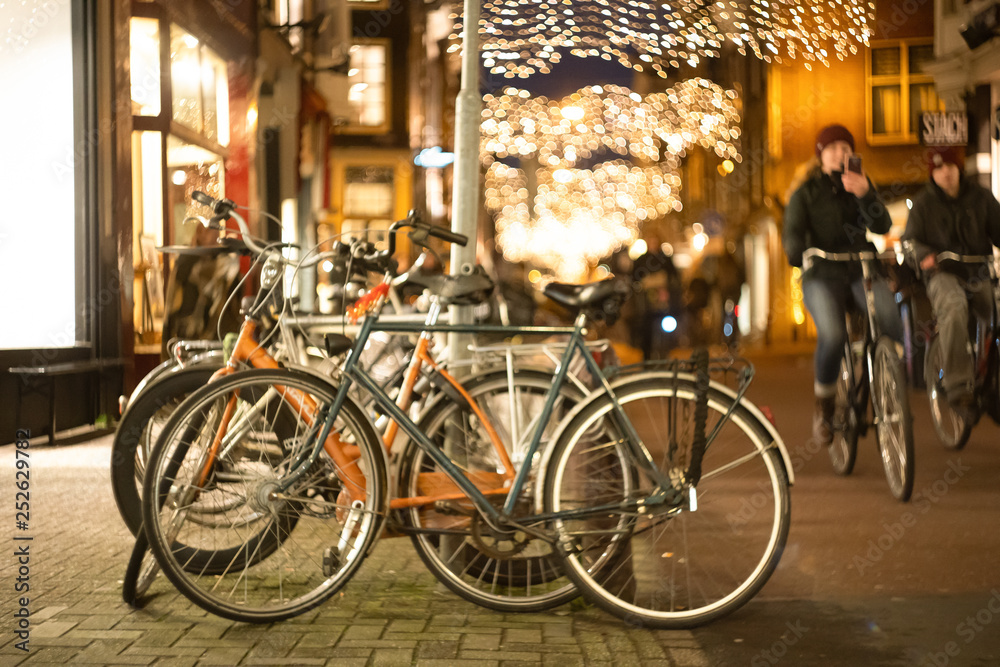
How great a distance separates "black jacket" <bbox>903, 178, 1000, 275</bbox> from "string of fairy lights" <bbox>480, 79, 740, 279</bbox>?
11.3ft

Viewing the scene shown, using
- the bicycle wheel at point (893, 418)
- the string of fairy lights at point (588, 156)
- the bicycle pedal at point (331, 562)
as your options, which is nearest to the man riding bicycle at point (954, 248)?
the bicycle wheel at point (893, 418)

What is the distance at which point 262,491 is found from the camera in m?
3.77

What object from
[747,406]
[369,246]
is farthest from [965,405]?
[369,246]

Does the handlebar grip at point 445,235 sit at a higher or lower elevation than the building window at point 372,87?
lower

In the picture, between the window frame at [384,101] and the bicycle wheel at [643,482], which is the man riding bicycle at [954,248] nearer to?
the bicycle wheel at [643,482]

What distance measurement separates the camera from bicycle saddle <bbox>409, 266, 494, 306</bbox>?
3.87 meters

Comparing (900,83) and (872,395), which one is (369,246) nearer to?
(872,395)

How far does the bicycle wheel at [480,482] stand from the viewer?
3.87 metres

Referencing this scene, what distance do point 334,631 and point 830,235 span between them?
13.8ft

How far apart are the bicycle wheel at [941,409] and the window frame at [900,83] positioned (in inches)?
604

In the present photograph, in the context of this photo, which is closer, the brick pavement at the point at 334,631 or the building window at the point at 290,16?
the brick pavement at the point at 334,631

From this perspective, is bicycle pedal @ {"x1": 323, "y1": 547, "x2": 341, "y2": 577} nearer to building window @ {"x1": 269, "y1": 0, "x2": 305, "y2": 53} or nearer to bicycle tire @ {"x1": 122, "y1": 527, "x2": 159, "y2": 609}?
bicycle tire @ {"x1": 122, "y1": 527, "x2": 159, "y2": 609}

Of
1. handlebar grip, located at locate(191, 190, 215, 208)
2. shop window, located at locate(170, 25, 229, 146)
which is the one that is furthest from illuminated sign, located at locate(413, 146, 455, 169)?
handlebar grip, located at locate(191, 190, 215, 208)

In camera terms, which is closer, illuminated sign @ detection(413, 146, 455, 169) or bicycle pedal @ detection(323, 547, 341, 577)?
bicycle pedal @ detection(323, 547, 341, 577)
